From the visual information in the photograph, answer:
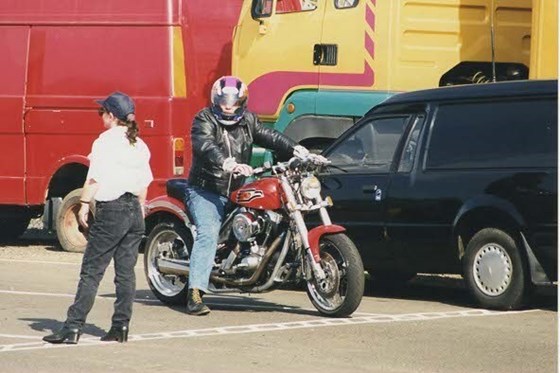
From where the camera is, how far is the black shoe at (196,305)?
12.2 metres

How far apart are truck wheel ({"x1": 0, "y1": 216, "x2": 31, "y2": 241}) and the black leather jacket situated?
28.6 ft

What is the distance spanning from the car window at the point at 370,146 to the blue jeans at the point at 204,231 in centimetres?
167

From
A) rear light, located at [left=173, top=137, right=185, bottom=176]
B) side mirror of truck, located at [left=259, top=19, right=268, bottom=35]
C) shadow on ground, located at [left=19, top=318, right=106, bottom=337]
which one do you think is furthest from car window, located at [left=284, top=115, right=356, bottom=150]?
shadow on ground, located at [left=19, top=318, right=106, bottom=337]

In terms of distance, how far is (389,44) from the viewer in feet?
55.4

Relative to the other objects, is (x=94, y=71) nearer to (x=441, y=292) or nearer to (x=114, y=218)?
(x=441, y=292)

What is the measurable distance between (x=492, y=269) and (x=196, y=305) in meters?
2.29

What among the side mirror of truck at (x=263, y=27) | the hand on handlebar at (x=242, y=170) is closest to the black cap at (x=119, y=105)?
the hand on handlebar at (x=242, y=170)

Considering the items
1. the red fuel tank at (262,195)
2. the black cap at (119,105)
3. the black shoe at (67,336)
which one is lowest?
the black shoe at (67,336)

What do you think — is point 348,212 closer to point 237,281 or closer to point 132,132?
point 237,281

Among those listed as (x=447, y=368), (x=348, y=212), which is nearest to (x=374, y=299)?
(x=348, y=212)

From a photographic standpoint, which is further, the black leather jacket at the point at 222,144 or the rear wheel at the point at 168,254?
the rear wheel at the point at 168,254

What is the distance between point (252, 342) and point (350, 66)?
674cm

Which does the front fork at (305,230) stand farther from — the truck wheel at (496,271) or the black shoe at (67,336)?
the black shoe at (67,336)

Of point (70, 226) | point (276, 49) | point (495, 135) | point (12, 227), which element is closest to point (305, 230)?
point (495, 135)
